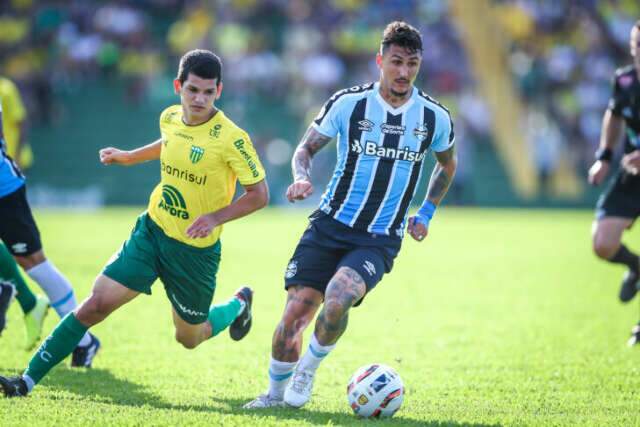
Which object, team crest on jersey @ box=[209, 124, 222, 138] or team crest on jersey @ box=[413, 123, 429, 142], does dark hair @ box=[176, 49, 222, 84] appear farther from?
team crest on jersey @ box=[413, 123, 429, 142]

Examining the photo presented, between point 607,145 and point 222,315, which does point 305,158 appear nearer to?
point 222,315

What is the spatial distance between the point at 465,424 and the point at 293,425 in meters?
1.02

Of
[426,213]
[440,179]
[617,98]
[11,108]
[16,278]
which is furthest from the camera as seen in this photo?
[11,108]

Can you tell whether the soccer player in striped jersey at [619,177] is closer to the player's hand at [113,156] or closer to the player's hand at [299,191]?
the player's hand at [299,191]

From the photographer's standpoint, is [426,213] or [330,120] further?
[426,213]

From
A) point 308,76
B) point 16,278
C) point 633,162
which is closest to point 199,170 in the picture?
point 16,278

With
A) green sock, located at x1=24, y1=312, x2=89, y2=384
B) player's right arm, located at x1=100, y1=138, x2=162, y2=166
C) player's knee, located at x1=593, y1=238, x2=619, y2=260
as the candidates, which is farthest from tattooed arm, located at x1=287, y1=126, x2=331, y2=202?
player's knee, located at x1=593, y1=238, x2=619, y2=260

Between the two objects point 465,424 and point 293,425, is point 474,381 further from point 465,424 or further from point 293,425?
point 293,425

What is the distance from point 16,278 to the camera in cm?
809

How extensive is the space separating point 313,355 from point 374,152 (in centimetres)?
135

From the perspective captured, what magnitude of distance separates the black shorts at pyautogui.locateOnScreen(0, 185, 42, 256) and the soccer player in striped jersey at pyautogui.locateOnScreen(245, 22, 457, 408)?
2.32m

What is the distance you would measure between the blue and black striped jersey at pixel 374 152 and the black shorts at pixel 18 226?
2.50 meters

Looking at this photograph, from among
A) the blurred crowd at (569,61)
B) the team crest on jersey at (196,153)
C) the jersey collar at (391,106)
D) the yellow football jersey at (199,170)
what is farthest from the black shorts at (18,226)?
the blurred crowd at (569,61)

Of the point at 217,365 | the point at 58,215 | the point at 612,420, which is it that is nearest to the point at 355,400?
the point at 612,420
